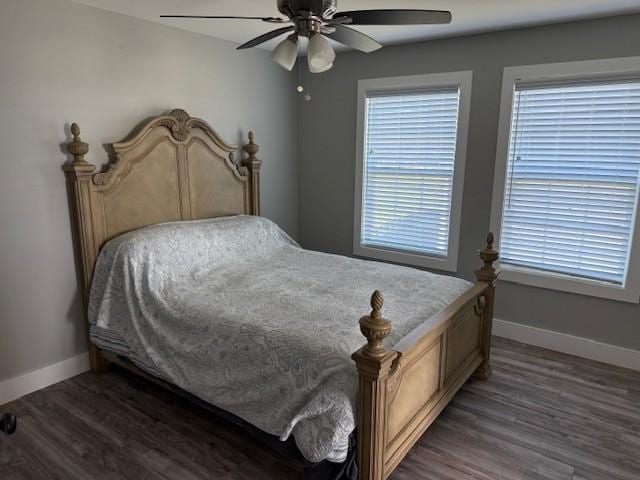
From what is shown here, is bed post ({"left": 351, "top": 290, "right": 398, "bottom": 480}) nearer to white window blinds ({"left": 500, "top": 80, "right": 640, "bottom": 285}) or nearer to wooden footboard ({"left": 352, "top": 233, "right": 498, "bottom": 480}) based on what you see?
wooden footboard ({"left": 352, "top": 233, "right": 498, "bottom": 480})

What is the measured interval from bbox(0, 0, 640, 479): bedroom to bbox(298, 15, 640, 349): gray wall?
2 cm

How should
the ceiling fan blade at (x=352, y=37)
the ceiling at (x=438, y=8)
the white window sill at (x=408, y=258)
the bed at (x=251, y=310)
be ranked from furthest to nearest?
the white window sill at (x=408, y=258) < the ceiling at (x=438, y=8) < the ceiling fan blade at (x=352, y=37) < the bed at (x=251, y=310)

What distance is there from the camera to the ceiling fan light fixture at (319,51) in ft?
6.65

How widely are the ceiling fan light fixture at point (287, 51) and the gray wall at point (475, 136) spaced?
70.0 inches

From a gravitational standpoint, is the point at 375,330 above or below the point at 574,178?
below

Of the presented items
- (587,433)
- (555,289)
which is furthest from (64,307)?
(555,289)

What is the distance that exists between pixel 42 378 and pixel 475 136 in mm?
3522

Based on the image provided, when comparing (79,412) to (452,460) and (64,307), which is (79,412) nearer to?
(64,307)

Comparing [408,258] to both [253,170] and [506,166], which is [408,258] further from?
Answer: [253,170]

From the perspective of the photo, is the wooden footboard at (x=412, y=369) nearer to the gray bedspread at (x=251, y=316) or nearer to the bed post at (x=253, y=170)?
the gray bedspread at (x=251, y=316)

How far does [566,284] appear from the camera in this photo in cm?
327

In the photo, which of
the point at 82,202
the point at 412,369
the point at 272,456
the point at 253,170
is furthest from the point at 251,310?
the point at 253,170

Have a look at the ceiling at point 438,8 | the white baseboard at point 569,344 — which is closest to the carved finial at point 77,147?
the ceiling at point 438,8

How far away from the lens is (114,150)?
115 inches
